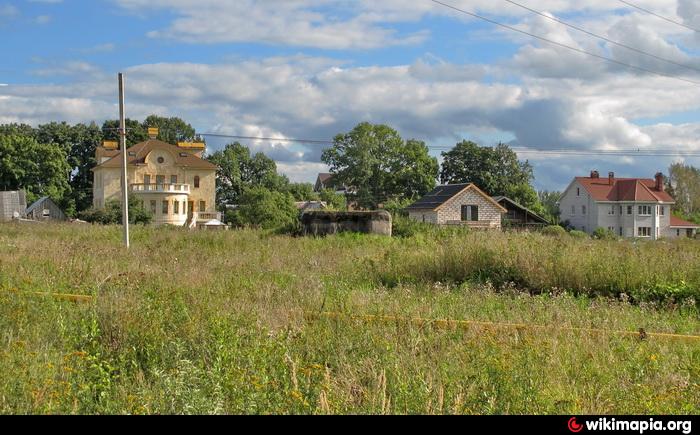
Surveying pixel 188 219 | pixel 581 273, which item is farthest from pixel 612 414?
pixel 188 219

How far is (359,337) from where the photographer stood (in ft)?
25.2

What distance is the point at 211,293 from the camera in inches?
413

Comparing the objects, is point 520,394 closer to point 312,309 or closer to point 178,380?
point 178,380

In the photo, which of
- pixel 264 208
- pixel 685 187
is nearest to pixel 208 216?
pixel 264 208

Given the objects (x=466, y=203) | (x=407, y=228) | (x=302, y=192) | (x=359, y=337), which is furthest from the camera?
(x=302, y=192)

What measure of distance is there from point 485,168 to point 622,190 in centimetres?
1472

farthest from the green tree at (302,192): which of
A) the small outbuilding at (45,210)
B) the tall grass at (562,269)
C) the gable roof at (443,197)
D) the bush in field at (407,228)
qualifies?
the tall grass at (562,269)

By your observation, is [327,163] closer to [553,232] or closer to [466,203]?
[466,203]

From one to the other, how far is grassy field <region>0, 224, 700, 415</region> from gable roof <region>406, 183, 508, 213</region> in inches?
1793

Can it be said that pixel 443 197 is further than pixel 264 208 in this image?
No

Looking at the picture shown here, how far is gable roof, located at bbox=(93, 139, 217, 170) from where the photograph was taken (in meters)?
72.1

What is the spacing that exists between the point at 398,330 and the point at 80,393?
378 centimetres

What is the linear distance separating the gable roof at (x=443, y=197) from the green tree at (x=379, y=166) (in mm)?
15909
